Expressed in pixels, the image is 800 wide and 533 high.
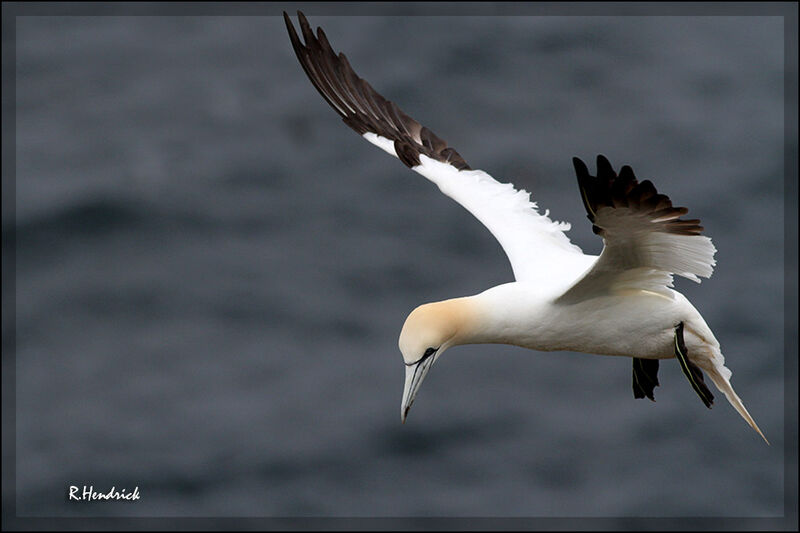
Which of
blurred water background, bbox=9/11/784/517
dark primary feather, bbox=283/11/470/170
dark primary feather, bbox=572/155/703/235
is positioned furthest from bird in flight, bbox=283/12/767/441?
blurred water background, bbox=9/11/784/517

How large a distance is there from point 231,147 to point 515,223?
1265 centimetres

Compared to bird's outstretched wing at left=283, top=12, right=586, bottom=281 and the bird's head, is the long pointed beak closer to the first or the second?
the bird's head

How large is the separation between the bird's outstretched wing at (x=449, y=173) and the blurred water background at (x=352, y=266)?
25.1ft

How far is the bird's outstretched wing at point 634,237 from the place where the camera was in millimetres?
6688

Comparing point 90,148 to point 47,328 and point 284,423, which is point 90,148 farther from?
point 284,423

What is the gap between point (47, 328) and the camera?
20.0 metres

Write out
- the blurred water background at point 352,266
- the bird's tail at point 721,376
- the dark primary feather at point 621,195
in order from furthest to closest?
the blurred water background at point 352,266, the bird's tail at point 721,376, the dark primary feather at point 621,195

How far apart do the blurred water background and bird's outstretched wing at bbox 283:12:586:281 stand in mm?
7658

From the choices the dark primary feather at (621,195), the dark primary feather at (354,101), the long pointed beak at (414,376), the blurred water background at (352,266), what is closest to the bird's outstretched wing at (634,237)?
the dark primary feather at (621,195)

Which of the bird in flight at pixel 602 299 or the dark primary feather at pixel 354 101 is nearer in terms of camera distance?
the bird in flight at pixel 602 299

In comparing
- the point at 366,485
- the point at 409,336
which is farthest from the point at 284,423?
the point at 409,336

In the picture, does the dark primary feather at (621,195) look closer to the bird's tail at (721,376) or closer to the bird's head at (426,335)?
the bird's head at (426,335)

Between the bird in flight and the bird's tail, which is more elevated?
the bird in flight

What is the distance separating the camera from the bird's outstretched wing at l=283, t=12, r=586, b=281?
889 cm
